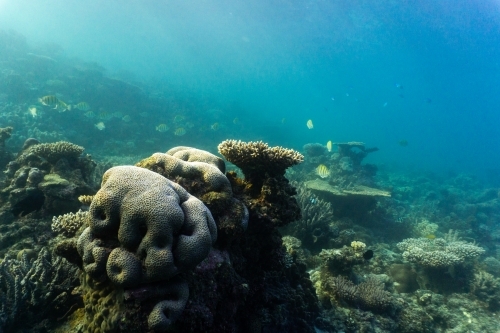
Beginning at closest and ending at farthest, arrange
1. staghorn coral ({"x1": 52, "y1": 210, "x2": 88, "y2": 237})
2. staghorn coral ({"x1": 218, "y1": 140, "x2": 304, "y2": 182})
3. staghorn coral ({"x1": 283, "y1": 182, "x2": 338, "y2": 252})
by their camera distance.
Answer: staghorn coral ({"x1": 52, "y1": 210, "x2": 88, "y2": 237})
staghorn coral ({"x1": 218, "y1": 140, "x2": 304, "y2": 182})
staghorn coral ({"x1": 283, "y1": 182, "x2": 338, "y2": 252})

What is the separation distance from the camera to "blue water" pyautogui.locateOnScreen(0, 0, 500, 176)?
40719 mm

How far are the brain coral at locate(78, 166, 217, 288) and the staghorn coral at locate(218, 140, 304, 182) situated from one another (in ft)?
4.65

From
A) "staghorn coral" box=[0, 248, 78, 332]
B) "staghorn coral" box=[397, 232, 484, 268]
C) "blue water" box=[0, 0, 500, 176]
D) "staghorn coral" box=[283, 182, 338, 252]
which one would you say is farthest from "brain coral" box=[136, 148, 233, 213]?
"blue water" box=[0, 0, 500, 176]

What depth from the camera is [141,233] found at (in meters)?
2.56

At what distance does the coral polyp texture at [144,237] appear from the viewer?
7.78 feet

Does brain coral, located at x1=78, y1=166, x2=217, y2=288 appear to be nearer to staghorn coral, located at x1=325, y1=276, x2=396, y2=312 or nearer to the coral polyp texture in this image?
the coral polyp texture

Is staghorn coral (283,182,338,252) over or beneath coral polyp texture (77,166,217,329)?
over

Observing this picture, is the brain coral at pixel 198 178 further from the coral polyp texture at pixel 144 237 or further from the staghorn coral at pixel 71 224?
the staghorn coral at pixel 71 224

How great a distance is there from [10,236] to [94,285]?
342 centimetres

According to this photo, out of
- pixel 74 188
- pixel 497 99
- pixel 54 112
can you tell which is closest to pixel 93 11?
pixel 54 112

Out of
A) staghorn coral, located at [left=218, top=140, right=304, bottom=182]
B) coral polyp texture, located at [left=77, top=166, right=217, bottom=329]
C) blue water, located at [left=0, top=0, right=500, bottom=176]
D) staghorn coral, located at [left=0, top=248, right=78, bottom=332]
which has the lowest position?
staghorn coral, located at [left=0, top=248, right=78, bottom=332]

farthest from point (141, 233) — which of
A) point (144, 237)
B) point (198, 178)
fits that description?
point (198, 178)

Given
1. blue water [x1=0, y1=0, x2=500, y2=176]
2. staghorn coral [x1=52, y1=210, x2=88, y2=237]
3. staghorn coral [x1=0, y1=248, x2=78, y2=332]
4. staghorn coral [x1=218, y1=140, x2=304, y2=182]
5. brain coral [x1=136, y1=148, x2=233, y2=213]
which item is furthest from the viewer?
blue water [x1=0, y1=0, x2=500, y2=176]

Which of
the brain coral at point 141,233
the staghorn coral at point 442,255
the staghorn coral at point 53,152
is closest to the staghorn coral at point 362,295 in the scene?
the staghorn coral at point 442,255
